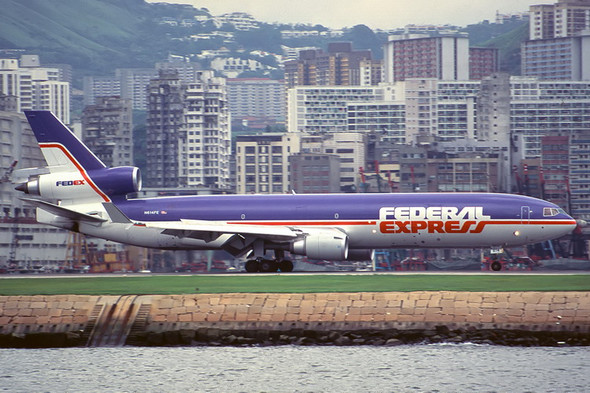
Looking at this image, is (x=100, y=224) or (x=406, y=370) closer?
(x=406, y=370)

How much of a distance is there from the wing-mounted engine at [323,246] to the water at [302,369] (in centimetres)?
1851

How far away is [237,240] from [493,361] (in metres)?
23.4

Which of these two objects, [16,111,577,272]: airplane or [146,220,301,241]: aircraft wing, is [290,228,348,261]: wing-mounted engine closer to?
[16,111,577,272]: airplane

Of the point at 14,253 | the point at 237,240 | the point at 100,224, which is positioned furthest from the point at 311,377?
the point at 14,253

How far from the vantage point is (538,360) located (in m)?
36.0

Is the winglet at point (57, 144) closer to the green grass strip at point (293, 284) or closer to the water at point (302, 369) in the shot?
the green grass strip at point (293, 284)

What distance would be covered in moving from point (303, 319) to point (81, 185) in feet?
87.4

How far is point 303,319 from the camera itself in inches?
1449

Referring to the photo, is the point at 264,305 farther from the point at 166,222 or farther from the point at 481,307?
the point at 166,222

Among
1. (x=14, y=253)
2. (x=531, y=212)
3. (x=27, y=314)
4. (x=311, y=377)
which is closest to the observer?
(x=311, y=377)

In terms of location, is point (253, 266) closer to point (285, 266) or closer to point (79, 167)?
point (285, 266)

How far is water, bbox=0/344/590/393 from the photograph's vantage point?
3444 centimetres

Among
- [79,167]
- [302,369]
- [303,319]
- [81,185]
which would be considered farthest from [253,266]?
[302,369]

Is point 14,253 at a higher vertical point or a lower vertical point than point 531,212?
lower
